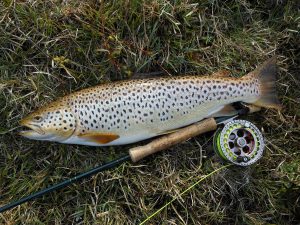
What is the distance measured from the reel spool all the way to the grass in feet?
0.61

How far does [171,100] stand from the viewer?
312 centimetres

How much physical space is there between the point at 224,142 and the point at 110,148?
97cm

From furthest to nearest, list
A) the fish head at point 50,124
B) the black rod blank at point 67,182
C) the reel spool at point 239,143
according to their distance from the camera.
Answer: the reel spool at point 239,143 → the fish head at point 50,124 → the black rod blank at point 67,182

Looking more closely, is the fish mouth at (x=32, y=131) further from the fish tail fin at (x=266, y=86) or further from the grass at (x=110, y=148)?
the fish tail fin at (x=266, y=86)

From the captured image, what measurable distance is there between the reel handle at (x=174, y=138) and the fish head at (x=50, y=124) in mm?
545

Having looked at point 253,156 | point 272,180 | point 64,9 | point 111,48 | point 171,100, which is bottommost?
point 272,180

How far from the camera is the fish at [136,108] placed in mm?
3064

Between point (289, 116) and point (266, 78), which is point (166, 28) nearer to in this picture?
point (266, 78)

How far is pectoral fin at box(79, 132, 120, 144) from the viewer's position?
10.1ft

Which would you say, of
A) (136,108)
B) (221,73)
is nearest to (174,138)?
(136,108)

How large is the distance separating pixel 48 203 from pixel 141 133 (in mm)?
1003

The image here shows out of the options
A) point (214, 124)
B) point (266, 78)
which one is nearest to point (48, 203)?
point (214, 124)

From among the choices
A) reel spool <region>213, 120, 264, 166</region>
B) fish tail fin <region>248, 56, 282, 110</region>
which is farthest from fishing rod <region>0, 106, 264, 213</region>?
fish tail fin <region>248, 56, 282, 110</region>

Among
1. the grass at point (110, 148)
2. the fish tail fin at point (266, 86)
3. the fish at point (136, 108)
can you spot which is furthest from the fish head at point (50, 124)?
the fish tail fin at point (266, 86)
